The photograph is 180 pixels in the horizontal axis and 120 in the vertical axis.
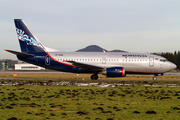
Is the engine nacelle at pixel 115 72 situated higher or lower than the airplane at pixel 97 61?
lower

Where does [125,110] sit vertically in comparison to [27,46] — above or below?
below

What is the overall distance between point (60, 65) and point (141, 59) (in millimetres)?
12621

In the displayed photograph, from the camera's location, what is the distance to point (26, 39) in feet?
113

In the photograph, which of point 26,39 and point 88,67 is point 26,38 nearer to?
point 26,39

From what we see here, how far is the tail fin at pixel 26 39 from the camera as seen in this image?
34231mm

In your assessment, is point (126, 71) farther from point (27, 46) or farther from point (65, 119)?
point (65, 119)

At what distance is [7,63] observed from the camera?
179000 mm

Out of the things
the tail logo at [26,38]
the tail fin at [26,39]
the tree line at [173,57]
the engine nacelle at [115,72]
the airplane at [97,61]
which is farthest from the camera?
the tree line at [173,57]

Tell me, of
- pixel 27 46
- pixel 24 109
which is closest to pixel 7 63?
pixel 27 46

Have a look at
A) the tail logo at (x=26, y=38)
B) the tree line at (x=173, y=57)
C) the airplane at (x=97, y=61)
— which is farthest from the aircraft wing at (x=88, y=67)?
the tree line at (x=173, y=57)

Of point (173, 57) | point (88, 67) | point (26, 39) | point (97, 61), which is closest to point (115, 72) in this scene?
point (97, 61)

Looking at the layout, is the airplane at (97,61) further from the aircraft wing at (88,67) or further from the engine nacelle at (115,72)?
the engine nacelle at (115,72)

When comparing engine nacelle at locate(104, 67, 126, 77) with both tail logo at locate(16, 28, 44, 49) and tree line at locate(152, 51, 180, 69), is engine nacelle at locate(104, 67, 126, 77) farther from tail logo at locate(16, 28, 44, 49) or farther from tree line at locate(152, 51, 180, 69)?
tree line at locate(152, 51, 180, 69)

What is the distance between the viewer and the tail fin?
112ft
